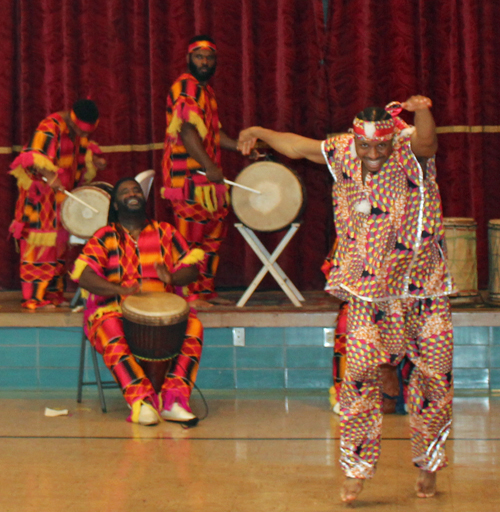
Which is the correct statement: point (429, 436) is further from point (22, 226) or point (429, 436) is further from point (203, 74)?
point (22, 226)

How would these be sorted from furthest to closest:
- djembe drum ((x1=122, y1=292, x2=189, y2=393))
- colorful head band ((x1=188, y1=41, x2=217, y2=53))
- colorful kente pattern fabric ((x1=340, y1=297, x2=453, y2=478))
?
1. colorful head band ((x1=188, y1=41, x2=217, y2=53))
2. djembe drum ((x1=122, y1=292, x2=189, y2=393))
3. colorful kente pattern fabric ((x1=340, y1=297, x2=453, y2=478))

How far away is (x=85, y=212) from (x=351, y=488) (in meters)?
2.98

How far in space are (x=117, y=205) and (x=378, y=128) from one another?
2.13 metres

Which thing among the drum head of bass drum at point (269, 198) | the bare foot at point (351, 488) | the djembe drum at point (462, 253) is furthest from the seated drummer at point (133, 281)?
the djembe drum at point (462, 253)

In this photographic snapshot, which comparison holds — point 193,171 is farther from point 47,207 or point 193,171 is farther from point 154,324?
point 154,324

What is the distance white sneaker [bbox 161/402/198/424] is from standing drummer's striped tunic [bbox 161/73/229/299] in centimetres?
121

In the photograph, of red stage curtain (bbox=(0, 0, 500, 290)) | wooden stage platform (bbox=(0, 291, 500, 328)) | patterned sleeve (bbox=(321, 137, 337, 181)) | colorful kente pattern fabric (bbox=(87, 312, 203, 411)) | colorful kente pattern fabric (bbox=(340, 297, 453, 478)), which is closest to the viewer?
colorful kente pattern fabric (bbox=(340, 297, 453, 478))

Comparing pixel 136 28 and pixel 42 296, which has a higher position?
pixel 136 28

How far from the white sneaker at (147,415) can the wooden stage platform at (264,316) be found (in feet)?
3.09

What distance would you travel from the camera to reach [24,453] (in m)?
4.03

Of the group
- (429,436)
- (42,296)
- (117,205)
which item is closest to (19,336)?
(42,296)

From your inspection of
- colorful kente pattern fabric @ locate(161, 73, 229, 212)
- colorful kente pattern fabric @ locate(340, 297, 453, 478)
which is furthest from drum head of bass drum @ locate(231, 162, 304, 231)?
colorful kente pattern fabric @ locate(340, 297, 453, 478)

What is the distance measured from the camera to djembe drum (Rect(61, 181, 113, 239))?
18.1 feet

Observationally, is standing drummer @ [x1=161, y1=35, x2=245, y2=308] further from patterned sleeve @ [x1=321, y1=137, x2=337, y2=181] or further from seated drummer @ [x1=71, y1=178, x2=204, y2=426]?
patterned sleeve @ [x1=321, y1=137, x2=337, y2=181]
